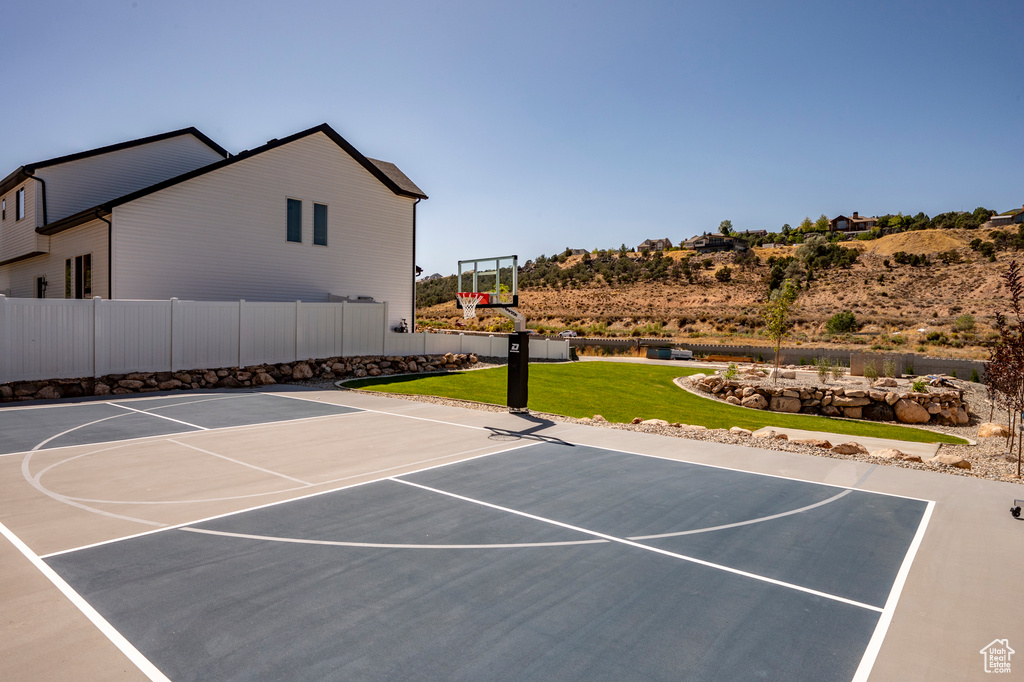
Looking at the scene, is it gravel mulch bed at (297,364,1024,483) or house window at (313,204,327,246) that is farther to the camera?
house window at (313,204,327,246)

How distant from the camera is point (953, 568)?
220 inches

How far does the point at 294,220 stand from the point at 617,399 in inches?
578

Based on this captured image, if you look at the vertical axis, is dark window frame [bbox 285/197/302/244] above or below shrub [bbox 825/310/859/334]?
above

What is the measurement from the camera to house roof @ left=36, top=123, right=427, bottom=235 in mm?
19703

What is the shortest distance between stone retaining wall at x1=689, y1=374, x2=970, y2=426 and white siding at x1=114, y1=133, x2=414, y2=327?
15.8m

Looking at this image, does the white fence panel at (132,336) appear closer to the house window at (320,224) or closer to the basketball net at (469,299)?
the house window at (320,224)

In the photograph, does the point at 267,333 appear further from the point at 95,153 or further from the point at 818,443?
the point at 818,443

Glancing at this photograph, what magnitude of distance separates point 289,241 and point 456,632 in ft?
72.8

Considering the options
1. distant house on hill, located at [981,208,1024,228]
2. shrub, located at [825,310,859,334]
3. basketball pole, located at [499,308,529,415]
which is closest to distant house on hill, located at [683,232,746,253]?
distant house on hill, located at [981,208,1024,228]

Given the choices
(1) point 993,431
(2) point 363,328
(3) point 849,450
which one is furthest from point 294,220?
(1) point 993,431

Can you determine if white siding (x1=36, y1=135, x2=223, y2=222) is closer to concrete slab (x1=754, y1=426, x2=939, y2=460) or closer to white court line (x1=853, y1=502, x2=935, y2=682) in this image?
concrete slab (x1=754, y1=426, x2=939, y2=460)

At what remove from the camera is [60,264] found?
23891 millimetres

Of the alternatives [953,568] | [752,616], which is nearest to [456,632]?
[752,616]

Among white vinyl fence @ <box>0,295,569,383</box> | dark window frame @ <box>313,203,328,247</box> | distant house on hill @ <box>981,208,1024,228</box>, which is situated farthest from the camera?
distant house on hill @ <box>981,208,1024,228</box>
